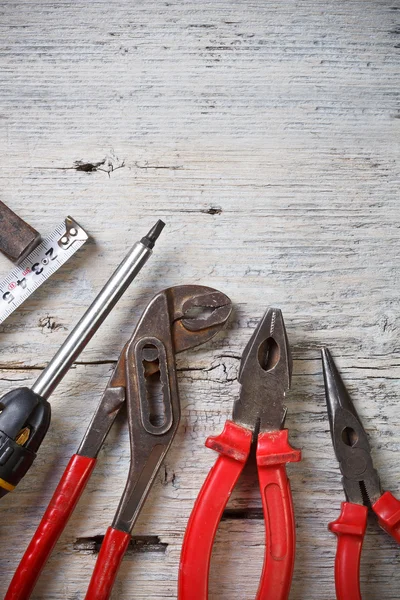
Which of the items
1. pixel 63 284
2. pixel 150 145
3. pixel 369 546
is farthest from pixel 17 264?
pixel 369 546

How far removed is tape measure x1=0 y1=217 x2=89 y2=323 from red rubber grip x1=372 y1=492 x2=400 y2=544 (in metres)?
0.79

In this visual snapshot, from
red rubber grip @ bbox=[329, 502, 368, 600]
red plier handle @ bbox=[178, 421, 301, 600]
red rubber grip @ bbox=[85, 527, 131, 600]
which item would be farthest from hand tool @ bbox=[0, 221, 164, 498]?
red rubber grip @ bbox=[329, 502, 368, 600]

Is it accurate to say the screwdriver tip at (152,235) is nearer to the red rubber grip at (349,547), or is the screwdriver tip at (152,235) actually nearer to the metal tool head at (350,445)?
the metal tool head at (350,445)

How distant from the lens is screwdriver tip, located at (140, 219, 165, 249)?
3.93ft

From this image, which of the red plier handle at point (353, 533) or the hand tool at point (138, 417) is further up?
the hand tool at point (138, 417)

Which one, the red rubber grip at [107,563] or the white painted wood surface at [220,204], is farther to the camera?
the white painted wood surface at [220,204]

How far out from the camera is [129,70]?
4.42 ft

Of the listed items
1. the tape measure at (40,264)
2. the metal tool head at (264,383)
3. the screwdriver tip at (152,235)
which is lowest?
the metal tool head at (264,383)

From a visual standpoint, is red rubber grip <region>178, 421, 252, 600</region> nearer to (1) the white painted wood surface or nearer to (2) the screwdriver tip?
(1) the white painted wood surface

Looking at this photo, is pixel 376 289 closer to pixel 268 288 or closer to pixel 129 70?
pixel 268 288

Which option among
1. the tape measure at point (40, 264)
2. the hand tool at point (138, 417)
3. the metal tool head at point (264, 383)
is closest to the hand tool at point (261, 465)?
the metal tool head at point (264, 383)

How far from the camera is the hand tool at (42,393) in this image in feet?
3.51

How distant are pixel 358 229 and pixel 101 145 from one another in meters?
0.59

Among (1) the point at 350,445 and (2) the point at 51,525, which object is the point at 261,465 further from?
(2) the point at 51,525
